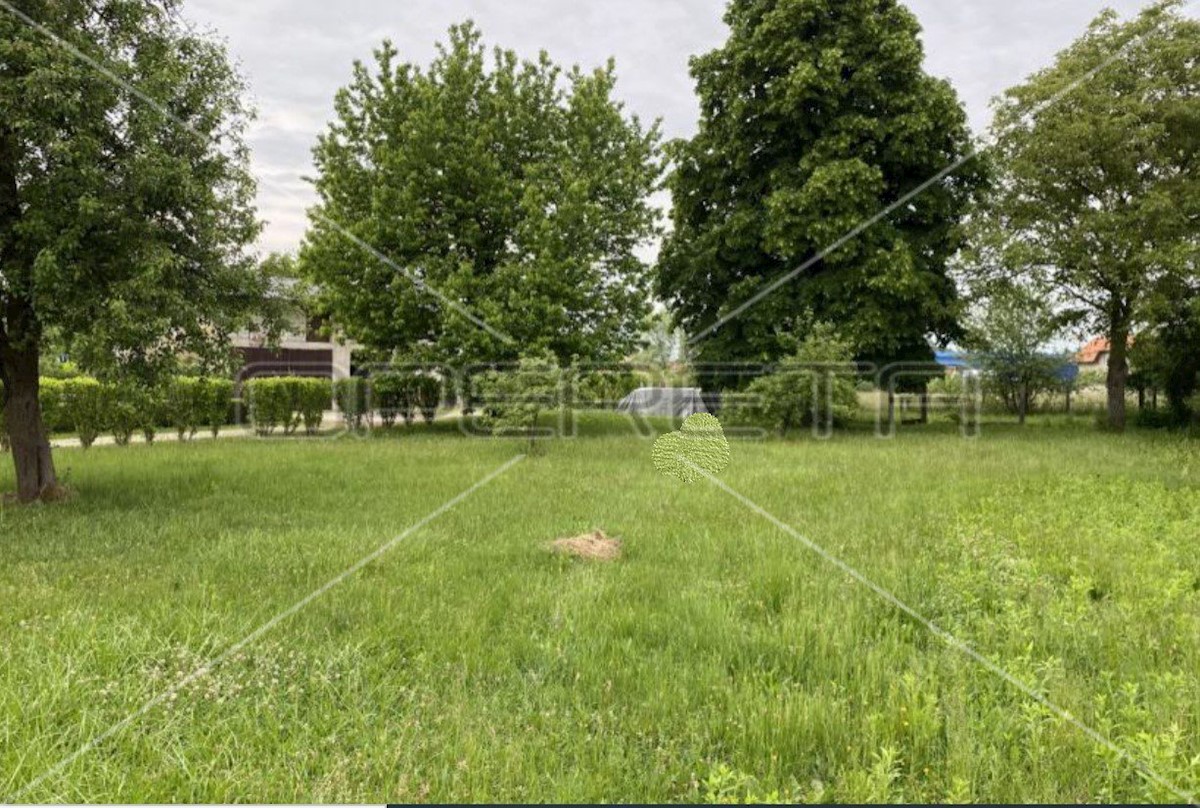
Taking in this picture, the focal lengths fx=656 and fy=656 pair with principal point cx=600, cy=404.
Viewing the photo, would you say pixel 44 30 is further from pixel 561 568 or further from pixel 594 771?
pixel 594 771

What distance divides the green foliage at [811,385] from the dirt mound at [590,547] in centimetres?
1277

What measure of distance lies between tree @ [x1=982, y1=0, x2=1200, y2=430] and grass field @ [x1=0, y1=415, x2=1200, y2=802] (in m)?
13.5

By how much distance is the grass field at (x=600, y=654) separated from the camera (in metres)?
3.05

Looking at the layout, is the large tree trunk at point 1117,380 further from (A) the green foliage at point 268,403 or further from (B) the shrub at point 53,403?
Result: (B) the shrub at point 53,403

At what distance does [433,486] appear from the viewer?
1083 centimetres

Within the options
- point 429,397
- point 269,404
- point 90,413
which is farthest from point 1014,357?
point 90,413

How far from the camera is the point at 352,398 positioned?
75.1ft

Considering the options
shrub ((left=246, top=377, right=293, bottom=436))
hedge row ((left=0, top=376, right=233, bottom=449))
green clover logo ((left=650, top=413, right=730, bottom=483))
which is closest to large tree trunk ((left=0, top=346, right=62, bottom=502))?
hedge row ((left=0, top=376, right=233, bottom=449))

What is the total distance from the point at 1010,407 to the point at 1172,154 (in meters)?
14.4

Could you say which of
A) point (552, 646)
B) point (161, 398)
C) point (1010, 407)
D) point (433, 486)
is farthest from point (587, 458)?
point (1010, 407)

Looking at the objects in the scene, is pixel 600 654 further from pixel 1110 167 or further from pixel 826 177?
pixel 1110 167

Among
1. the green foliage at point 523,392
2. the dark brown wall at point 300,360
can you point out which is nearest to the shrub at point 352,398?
the green foliage at point 523,392

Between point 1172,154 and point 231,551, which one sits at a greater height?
point 1172,154

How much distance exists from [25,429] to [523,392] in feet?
29.0
